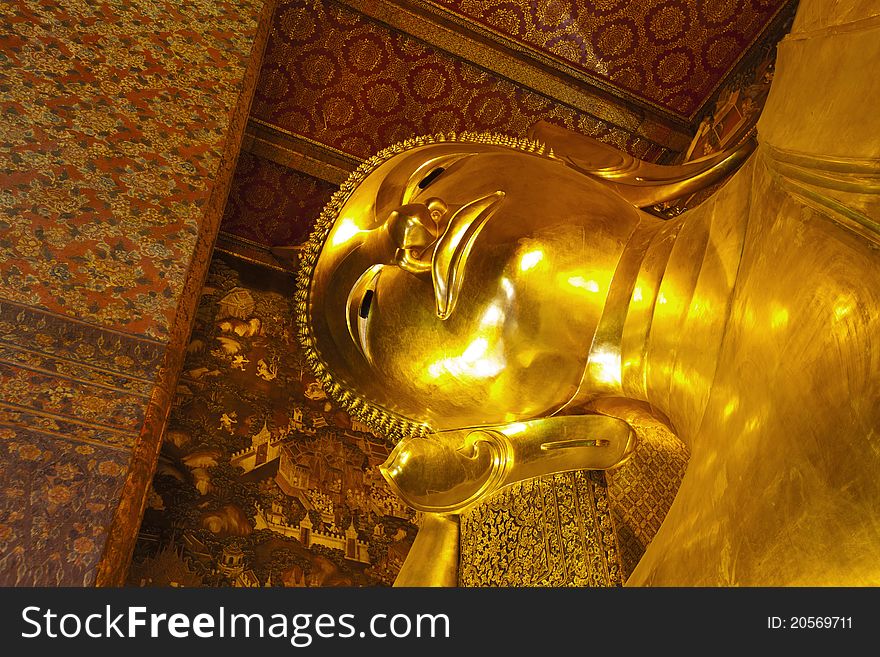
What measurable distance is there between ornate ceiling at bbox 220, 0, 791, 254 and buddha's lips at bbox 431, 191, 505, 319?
1.66m

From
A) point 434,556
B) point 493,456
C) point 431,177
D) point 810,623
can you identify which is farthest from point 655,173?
point 810,623

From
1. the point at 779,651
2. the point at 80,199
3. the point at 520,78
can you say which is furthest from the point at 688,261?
the point at 520,78

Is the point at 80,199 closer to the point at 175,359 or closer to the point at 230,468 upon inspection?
the point at 175,359

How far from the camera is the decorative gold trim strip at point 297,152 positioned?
120 inches

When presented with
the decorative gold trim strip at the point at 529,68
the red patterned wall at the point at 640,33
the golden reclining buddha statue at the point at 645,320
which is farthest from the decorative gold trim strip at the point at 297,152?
the golden reclining buddha statue at the point at 645,320

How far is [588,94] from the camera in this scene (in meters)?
3.10

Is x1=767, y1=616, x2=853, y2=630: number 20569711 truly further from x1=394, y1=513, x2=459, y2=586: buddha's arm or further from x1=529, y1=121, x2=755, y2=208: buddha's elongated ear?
x1=529, y1=121, x2=755, y2=208: buddha's elongated ear

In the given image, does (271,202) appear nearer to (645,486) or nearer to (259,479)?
(259,479)

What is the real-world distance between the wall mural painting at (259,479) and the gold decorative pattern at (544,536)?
0.72 meters

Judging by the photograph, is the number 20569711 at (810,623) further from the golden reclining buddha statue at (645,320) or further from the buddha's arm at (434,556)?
the buddha's arm at (434,556)

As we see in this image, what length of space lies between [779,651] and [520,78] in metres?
2.69

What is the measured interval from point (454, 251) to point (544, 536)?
579 mm

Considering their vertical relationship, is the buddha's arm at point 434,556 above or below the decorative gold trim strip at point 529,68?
below

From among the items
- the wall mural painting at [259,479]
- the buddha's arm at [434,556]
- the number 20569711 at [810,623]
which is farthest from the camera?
the wall mural painting at [259,479]
